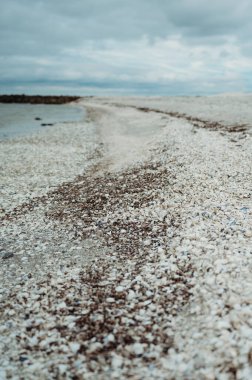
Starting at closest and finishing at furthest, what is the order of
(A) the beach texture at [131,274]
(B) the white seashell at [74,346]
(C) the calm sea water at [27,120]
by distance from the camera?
(A) the beach texture at [131,274] < (B) the white seashell at [74,346] < (C) the calm sea water at [27,120]

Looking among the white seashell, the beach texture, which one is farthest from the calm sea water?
the white seashell

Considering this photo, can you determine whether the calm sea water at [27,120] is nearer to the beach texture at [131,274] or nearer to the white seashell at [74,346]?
the beach texture at [131,274]

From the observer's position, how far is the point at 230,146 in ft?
82.6

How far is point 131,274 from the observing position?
9.90 metres

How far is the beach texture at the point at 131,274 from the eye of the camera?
6906mm

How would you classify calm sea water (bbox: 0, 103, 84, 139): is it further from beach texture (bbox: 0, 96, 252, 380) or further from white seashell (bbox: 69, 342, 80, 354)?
white seashell (bbox: 69, 342, 80, 354)

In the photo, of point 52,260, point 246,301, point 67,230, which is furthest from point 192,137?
point 246,301

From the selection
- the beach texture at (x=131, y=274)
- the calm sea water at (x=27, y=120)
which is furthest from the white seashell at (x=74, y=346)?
the calm sea water at (x=27, y=120)

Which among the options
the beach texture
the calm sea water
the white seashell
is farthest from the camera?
the calm sea water

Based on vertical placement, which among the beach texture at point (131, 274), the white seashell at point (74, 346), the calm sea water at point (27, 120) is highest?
the calm sea water at point (27, 120)

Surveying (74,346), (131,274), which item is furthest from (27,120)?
(74,346)

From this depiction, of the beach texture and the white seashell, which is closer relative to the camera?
the beach texture

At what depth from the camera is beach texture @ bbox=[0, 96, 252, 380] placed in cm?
691

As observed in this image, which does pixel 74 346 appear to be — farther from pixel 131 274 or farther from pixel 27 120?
pixel 27 120
